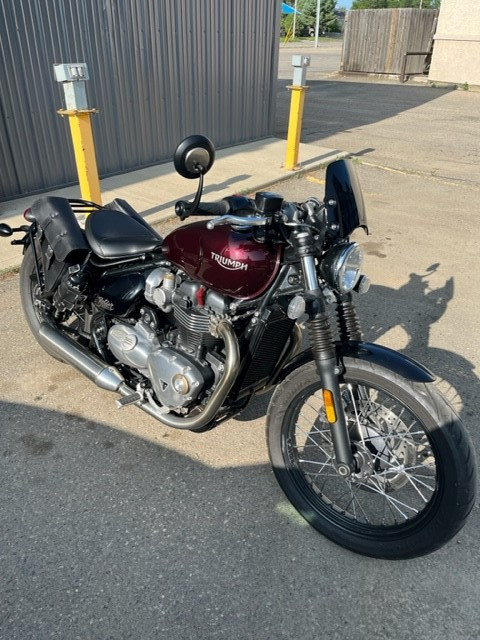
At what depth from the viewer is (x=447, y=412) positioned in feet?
6.43

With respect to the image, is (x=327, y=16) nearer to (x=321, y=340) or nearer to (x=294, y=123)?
(x=294, y=123)

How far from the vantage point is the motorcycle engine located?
241 cm

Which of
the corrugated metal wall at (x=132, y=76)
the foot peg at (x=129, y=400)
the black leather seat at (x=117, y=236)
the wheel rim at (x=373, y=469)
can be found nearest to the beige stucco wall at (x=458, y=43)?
the corrugated metal wall at (x=132, y=76)

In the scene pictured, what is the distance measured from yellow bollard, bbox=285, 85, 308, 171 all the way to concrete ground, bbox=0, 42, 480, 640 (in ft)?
14.6

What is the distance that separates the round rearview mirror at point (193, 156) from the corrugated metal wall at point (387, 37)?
23104mm

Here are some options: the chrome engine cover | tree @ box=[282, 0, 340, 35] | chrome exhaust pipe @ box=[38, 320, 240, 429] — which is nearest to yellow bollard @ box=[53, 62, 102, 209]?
chrome exhaust pipe @ box=[38, 320, 240, 429]

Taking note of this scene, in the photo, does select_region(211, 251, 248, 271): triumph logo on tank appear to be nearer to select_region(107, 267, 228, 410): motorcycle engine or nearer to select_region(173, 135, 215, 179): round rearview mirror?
select_region(107, 267, 228, 410): motorcycle engine

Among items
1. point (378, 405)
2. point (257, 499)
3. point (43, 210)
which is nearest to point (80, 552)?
point (257, 499)

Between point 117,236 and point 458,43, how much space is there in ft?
67.4

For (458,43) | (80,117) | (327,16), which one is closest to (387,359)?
(80,117)

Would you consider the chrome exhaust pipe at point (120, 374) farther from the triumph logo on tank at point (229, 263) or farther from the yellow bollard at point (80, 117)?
the yellow bollard at point (80, 117)

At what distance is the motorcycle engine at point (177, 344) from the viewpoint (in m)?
2.41

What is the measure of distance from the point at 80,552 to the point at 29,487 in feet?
1.64

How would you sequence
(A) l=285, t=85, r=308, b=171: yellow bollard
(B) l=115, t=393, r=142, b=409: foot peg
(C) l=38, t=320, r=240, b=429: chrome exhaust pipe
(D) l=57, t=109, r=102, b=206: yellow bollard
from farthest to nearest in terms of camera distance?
(A) l=285, t=85, r=308, b=171: yellow bollard
(D) l=57, t=109, r=102, b=206: yellow bollard
(B) l=115, t=393, r=142, b=409: foot peg
(C) l=38, t=320, r=240, b=429: chrome exhaust pipe
